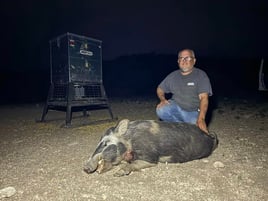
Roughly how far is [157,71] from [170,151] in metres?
27.1

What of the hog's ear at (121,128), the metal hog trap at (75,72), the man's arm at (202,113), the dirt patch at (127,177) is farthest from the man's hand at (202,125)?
the metal hog trap at (75,72)

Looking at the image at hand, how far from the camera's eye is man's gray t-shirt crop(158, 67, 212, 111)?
14.0 feet

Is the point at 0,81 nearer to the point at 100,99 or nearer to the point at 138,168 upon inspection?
the point at 100,99

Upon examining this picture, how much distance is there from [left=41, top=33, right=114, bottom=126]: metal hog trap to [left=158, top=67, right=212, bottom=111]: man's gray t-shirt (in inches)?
82.3

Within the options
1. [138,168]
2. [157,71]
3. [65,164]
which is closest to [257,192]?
[138,168]

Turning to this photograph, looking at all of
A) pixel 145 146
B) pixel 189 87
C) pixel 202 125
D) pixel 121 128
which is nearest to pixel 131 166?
pixel 145 146

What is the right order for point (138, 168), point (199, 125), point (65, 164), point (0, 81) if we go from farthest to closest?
point (0, 81) → point (199, 125) → point (65, 164) → point (138, 168)

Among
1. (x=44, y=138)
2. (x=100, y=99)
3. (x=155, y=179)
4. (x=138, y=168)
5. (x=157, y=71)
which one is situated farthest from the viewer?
(x=157, y=71)

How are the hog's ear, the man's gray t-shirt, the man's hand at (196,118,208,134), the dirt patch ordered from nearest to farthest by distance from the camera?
the dirt patch, the hog's ear, the man's hand at (196,118,208,134), the man's gray t-shirt

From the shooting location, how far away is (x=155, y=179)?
3.13 meters

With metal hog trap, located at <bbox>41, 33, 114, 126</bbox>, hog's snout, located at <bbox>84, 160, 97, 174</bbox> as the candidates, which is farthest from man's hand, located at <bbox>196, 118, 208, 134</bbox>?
metal hog trap, located at <bbox>41, 33, 114, 126</bbox>

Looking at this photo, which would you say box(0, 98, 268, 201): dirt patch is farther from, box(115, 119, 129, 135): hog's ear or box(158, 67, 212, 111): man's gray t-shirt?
box(158, 67, 212, 111): man's gray t-shirt

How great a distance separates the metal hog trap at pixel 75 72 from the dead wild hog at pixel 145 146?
264 centimetres

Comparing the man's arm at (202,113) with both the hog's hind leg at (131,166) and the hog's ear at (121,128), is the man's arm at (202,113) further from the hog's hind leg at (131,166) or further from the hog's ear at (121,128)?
the hog's ear at (121,128)
